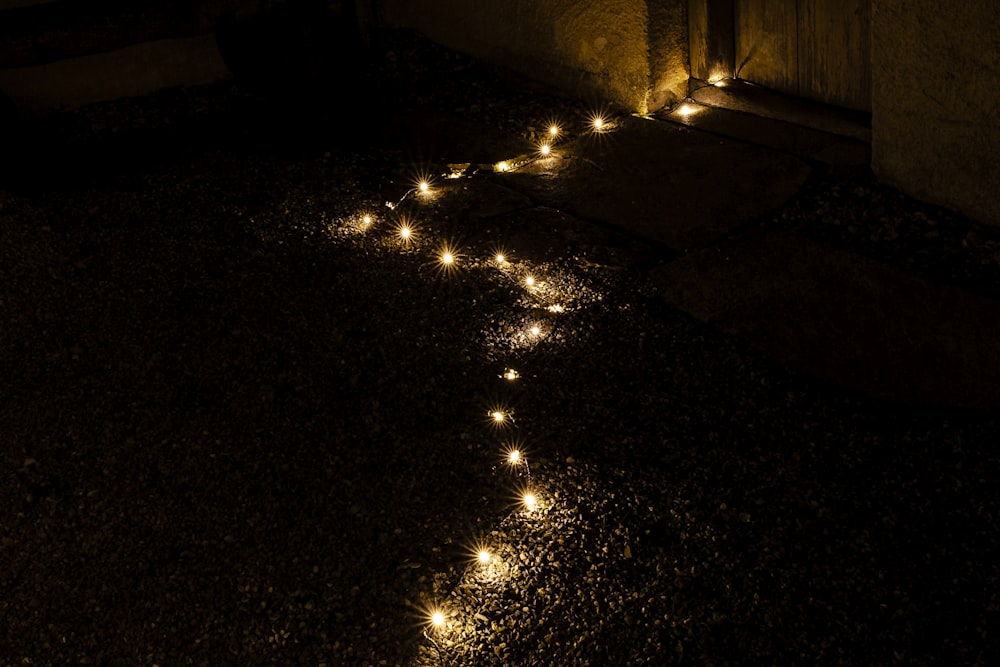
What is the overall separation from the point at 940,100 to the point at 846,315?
111 cm

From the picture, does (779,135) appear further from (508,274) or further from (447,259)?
(447,259)

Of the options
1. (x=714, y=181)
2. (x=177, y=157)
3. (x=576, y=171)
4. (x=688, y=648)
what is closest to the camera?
(x=688, y=648)

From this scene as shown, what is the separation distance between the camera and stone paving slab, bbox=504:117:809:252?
4406 millimetres

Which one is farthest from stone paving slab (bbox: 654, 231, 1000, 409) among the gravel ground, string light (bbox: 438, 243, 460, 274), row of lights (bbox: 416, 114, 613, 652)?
string light (bbox: 438, 243, 460, 274)

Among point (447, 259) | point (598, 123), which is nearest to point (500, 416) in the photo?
point (447, 259)

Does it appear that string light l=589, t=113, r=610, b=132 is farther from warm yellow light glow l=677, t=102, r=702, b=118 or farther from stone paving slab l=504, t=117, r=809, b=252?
warm yellow light glow l=677, t=102, r=702, b=118

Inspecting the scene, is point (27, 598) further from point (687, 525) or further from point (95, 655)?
point (687, 525)

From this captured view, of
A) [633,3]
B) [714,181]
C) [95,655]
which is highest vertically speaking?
[633,3]

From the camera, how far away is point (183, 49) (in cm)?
617

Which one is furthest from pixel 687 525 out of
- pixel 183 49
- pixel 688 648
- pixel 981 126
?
pixel 183 49

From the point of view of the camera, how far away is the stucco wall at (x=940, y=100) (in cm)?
386

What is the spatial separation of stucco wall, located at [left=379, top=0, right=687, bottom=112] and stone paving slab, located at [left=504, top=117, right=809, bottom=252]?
0.25 m

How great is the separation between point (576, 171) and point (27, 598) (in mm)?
3184

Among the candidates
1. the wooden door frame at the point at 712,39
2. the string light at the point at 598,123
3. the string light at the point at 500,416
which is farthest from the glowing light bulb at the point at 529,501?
the wooden door frame at the point at 712,39
